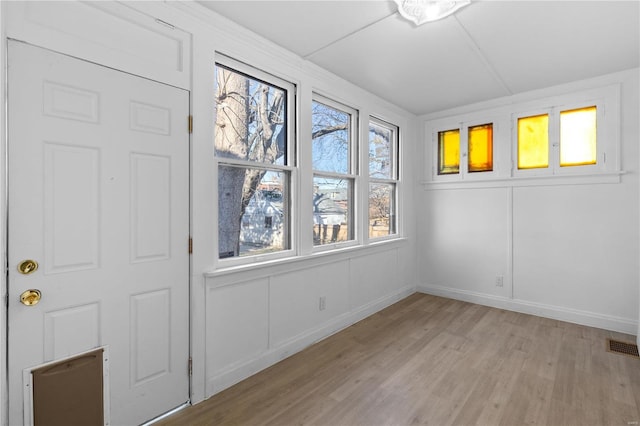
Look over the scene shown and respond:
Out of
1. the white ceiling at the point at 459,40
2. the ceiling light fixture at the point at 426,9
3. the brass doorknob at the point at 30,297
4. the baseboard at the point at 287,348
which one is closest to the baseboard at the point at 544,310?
the baseboard at the point at 287,348

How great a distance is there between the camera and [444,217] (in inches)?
173

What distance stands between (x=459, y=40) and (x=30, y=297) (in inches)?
128

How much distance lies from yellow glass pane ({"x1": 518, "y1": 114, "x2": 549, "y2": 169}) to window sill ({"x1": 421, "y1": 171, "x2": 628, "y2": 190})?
17cm

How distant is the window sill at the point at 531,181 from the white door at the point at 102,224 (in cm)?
355

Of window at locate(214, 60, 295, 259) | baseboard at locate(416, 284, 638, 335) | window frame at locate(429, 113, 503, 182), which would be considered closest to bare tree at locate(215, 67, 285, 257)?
window at locate(214, 60, 295, 259)

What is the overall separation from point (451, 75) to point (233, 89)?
221 cm

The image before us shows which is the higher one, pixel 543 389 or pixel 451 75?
pixel 451 75

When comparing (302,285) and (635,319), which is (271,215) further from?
(635,319)

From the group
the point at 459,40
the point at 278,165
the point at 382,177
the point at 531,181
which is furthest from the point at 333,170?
the point at 531,181

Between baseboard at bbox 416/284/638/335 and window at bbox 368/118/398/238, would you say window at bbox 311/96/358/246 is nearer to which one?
window at bbox 368/118/398/238

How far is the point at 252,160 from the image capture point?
250 cm

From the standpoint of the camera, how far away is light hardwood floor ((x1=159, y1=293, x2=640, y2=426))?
196cm

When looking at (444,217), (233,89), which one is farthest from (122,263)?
(444,217)

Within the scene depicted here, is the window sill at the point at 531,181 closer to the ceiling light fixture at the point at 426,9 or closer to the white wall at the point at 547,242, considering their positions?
the white wall at the point at 547,242
